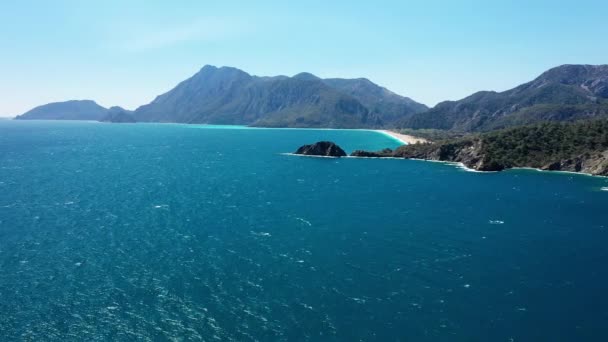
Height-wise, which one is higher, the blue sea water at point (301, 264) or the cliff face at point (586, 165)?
the cliff face at point (586, 165)

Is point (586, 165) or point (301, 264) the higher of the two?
point (586, 165)

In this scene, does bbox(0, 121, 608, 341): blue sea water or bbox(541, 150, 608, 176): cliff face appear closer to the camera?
bbox(0, 121, 608, 341): blue sea water

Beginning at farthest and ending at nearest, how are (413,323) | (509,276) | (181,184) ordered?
(181,184), (509,276), (413,323)

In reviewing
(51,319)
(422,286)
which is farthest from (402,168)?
(51,319)

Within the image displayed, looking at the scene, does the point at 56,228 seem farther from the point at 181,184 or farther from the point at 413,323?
the point at 413,323

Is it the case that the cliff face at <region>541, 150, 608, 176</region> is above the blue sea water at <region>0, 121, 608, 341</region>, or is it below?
above

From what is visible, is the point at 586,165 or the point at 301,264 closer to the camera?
the point at 301,264

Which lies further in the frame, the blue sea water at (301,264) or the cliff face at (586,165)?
the cliff face at (586,165)

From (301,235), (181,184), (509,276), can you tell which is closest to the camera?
(509,276)
